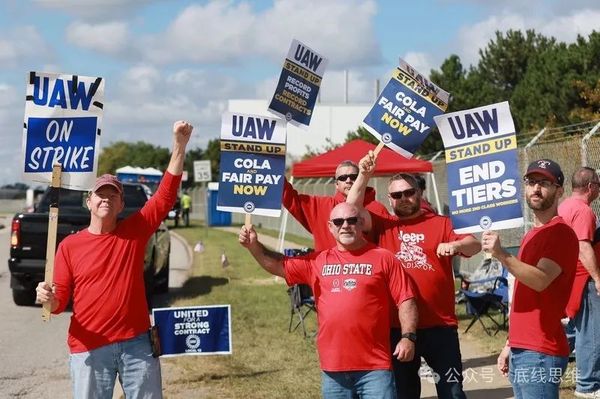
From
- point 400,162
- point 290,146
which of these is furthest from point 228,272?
point 290,146

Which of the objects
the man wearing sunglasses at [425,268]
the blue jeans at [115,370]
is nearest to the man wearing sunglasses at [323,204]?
the man wearing sunglasses at [425,268]

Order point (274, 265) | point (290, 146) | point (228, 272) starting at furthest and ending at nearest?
point (290, 146) → point (228, 272) → point (274, 265)

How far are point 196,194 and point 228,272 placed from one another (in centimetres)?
4532

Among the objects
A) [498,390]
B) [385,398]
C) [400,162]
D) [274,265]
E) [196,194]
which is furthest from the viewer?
[196,194]

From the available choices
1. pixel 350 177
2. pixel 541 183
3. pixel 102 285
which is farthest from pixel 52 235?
pixel 541 183

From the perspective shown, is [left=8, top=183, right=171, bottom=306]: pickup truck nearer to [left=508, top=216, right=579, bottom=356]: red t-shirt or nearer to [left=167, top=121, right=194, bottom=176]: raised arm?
[left=167, top=121, right=194, bottom=176]: raised arm

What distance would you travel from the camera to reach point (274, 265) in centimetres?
560

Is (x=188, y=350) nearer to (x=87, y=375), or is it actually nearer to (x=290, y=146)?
(x=87, y=375)

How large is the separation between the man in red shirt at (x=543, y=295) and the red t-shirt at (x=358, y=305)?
0.67 metres

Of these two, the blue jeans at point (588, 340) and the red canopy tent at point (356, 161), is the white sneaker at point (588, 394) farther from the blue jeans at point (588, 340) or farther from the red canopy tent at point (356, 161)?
the red canopy tent at point (356, 161)

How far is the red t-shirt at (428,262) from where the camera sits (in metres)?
5.78

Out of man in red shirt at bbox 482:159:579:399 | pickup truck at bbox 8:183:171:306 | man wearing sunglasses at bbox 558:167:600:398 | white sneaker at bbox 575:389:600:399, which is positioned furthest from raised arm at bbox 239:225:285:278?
pickup truck at bbox 8:183:171:306

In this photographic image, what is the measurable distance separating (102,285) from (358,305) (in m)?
1.48

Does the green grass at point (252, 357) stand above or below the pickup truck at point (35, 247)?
below
